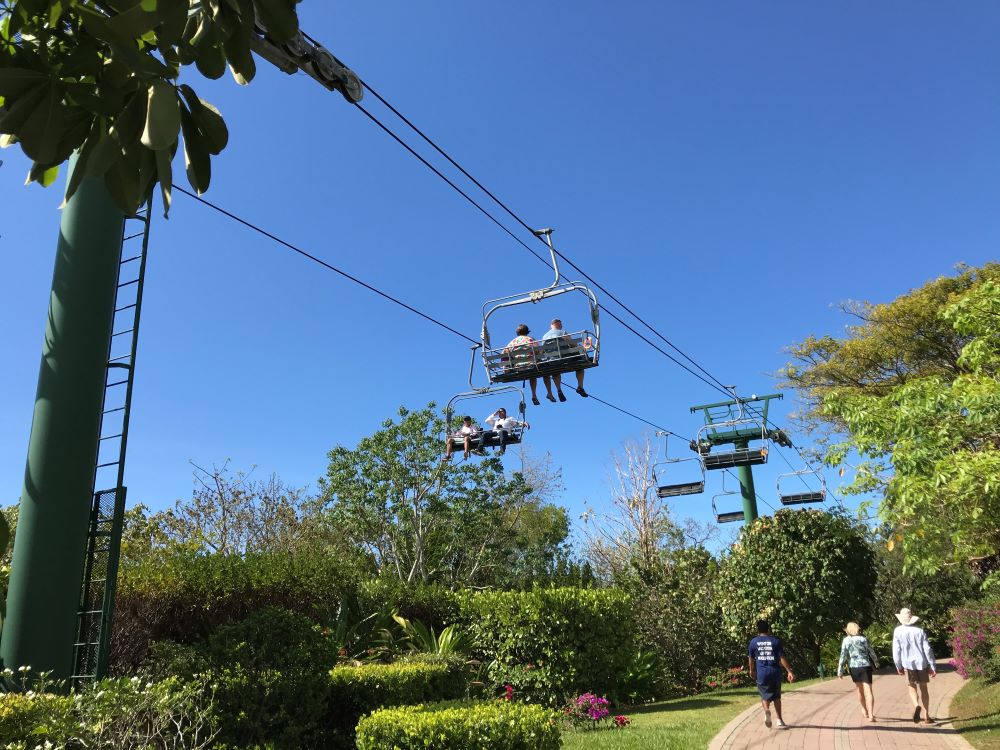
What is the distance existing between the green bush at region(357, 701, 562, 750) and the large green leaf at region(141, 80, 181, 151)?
6804mm

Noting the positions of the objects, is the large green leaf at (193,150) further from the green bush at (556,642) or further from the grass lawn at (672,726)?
the green bush at (556,642)

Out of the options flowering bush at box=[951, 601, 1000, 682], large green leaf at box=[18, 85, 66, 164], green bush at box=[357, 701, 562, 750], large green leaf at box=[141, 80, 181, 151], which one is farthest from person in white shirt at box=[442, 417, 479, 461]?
large green leaf at box=[141, 80, 181, 151]

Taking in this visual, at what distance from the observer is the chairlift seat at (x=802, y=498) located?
2303 centimetres

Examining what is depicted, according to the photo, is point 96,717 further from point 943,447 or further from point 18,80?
point 943,447

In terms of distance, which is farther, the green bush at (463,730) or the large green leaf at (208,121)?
the green bush at (463,730)

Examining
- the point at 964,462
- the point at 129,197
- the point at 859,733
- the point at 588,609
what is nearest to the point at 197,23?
the point at 129,197

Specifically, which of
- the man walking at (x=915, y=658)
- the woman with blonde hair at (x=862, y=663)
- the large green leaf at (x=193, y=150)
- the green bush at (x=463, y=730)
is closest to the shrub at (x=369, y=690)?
the green bush at (x=463, y=730)

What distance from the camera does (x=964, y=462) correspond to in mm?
9047

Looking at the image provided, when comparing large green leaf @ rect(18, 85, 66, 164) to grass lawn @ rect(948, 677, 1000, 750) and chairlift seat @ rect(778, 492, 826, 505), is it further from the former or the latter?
chairlift seat @ rect(778, 492, 826, 505)

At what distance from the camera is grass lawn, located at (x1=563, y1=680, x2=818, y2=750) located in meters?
9.32

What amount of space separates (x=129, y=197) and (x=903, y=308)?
24.9 metres

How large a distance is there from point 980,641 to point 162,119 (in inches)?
666

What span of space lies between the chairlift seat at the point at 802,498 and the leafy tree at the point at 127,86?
24198 millimetres

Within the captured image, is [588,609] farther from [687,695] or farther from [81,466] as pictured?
[81,466]
